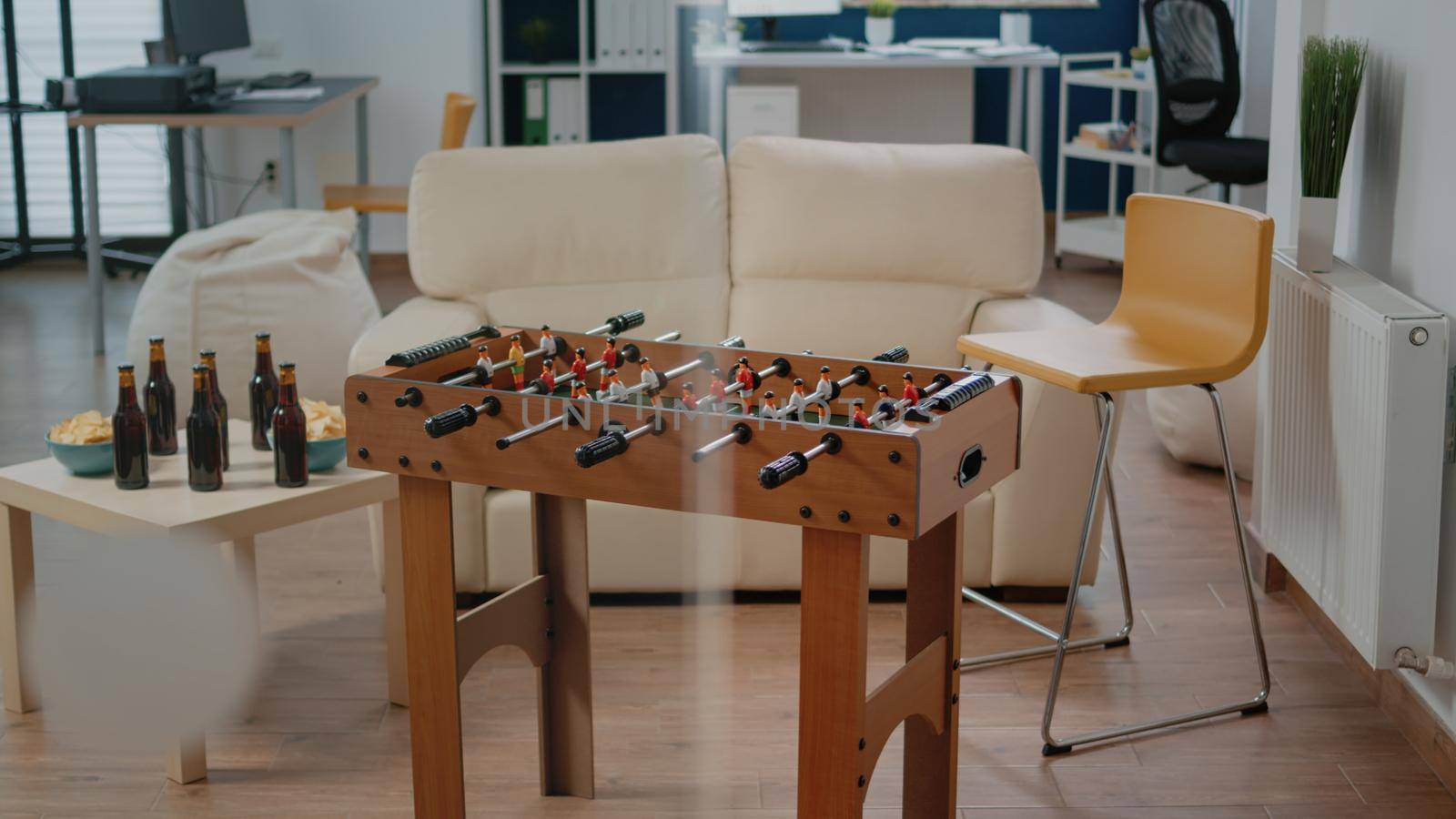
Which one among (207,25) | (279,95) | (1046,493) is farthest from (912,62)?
(1046,493)

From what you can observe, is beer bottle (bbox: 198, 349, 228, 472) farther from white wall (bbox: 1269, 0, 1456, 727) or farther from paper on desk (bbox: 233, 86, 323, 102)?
paper on desk (bbox: 233, 86, 323, 102)

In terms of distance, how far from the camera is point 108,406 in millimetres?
4398

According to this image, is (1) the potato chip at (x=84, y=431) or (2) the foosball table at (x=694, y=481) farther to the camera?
(1) the potato chip at (x=84, y=431)

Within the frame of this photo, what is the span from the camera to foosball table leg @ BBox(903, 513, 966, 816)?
6.95 ft

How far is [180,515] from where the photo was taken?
7.94 ft

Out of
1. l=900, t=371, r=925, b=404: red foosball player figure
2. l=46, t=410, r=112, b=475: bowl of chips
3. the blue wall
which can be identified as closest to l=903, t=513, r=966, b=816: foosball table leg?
l=900, t=371, r=925, b=404: red foosball player figure

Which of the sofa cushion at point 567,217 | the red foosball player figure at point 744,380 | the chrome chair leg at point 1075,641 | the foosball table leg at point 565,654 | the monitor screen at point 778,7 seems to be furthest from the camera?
the monitor screen at point 778,7

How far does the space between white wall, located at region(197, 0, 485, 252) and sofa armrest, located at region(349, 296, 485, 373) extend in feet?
11.1

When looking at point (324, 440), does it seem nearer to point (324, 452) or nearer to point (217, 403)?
point (324, 452)

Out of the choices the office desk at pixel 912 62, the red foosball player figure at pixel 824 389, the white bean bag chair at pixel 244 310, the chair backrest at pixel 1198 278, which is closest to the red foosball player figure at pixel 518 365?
the red foosball player figure at pixel 824 389

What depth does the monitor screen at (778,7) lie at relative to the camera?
6.64 metres

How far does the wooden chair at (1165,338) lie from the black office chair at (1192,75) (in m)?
2.88

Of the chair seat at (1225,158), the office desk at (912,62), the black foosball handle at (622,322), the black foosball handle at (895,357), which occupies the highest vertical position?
the office desk at (912,62)

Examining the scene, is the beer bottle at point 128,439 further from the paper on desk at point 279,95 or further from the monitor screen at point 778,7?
the monitor screen at point 778,7
